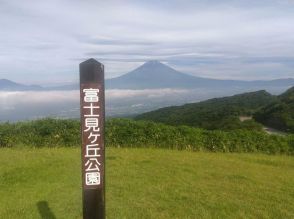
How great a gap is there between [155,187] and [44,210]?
2750 millimetres

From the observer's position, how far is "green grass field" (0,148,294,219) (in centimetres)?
820

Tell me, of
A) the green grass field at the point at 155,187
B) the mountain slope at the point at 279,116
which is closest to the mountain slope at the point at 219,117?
the mountain slope at the point at 279,116

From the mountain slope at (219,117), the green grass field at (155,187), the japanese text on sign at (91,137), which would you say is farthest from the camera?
the mountain slope at (219,117)

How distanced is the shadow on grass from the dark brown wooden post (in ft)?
6.38

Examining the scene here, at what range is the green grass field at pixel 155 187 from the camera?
26.9 feet

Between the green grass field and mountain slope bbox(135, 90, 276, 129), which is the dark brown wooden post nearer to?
the green grass field

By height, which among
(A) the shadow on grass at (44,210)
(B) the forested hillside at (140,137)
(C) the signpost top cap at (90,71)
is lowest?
(A) the shadow on grass at (44,210)

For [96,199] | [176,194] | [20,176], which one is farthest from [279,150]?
[96,199]

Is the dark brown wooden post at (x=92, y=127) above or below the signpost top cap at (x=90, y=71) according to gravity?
below

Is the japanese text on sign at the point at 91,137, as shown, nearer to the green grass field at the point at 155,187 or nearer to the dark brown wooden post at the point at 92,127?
the dark brown wooden post at the point at 92,127

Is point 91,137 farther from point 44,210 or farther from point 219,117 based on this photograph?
point 219,117

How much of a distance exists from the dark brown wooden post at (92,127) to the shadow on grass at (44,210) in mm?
1944

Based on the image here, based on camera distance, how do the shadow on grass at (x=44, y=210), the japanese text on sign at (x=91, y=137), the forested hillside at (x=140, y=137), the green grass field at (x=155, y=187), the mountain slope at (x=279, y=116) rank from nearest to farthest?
the japanese text on sign at (x=91, y=137) → the shadow on grass at (x=44, y=210) → the green grass field at (x=155, y=187) → the forested hillside at (x=140, y=137) → the mountain slope at (x=279, y=116)

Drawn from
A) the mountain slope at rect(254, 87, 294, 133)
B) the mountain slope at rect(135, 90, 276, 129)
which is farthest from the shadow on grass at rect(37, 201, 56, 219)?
the mountain slope at rect(254, 87, 294, 133)
